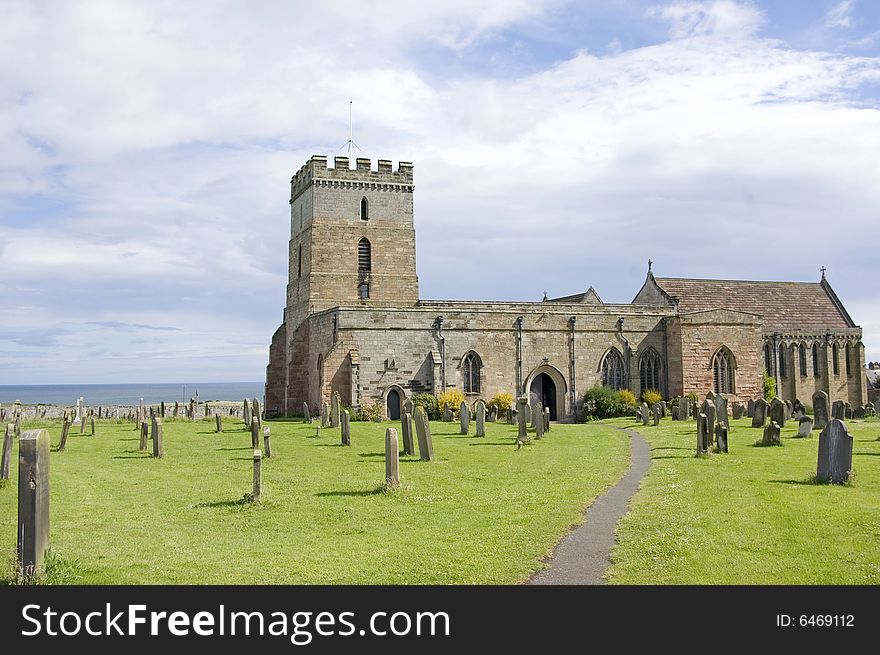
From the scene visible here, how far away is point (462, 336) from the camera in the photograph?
3894cm

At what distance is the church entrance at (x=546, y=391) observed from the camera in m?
40.7

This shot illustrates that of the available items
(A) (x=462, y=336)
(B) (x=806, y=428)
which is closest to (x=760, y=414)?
(B) (x=806, y=428)

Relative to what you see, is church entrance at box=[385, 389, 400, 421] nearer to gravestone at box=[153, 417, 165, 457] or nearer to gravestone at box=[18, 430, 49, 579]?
gravestone at box=[153, 417, 165, 457]

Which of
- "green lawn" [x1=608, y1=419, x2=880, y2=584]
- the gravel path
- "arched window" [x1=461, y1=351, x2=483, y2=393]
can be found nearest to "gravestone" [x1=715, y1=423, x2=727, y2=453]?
"green lawn" [x1=608, y1=419, x2=880, y2=584]

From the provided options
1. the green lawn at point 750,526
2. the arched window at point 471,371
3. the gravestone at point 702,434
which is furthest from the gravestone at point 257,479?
the arched window at point 471,371

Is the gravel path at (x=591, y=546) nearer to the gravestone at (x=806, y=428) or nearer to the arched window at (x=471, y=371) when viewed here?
the gravestone at (x=806, y=428)

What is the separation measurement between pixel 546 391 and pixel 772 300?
17.3m

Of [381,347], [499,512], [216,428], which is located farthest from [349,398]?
[499,512]

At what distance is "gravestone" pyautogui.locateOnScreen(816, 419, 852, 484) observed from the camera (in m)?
14.1

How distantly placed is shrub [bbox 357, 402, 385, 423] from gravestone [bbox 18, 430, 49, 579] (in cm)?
2728

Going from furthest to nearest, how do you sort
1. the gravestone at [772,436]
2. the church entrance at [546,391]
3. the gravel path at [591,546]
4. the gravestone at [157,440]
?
the church entrance at [546,391] < the gravestone at [157,440] < the gravestone at [772,436] < the gravel path at [591,546]

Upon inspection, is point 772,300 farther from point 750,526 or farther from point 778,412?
point 750,526

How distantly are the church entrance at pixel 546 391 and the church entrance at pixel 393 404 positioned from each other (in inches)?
273

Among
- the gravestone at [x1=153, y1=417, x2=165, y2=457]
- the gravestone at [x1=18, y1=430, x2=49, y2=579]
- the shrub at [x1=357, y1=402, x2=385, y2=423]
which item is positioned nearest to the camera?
the gravestone at [x1=18, y1=430, x2=49, y2=579]
